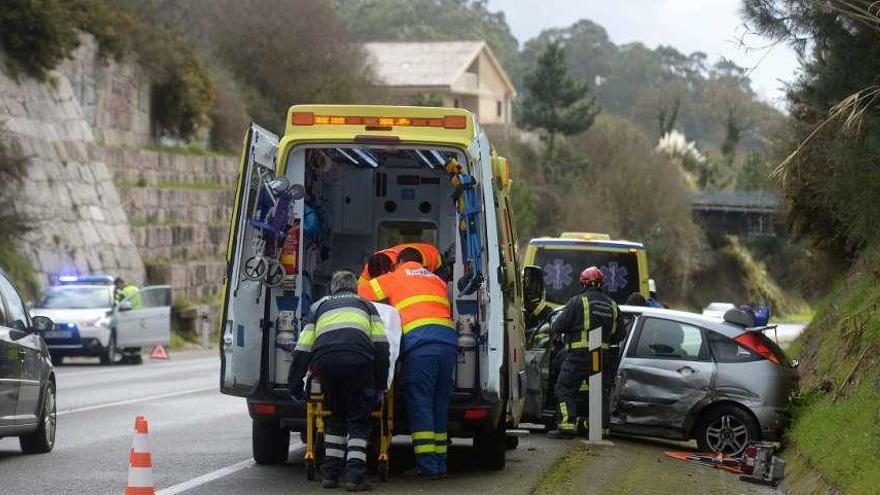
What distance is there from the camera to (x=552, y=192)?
7831 cm

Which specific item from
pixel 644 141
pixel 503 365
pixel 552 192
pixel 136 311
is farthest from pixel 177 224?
pixel 503 365

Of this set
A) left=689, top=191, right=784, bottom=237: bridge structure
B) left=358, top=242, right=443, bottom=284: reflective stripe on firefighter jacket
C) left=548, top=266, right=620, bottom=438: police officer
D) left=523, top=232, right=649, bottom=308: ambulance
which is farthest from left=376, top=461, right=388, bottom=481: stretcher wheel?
left=689, top=191, right=784, bottom=237: bridge structure

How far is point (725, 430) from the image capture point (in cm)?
1570

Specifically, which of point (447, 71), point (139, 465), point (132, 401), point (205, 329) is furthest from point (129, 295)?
point (447, 71)

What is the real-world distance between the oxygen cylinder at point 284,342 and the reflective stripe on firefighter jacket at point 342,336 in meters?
0.52

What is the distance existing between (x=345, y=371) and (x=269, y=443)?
2144 mm

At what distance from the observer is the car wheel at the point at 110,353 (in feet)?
108

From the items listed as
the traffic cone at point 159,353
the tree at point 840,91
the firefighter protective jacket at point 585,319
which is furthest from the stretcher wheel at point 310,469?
the traffic cone at point 159,353

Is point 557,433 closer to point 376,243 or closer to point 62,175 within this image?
point 376,243

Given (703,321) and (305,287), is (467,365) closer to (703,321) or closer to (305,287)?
(305,287)

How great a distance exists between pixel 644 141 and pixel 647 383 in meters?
65.8

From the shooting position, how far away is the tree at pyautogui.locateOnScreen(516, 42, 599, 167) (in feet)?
268

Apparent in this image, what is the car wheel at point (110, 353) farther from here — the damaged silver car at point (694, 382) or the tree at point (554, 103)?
the tree at point (554, 103)

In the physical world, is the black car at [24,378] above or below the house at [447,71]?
below
